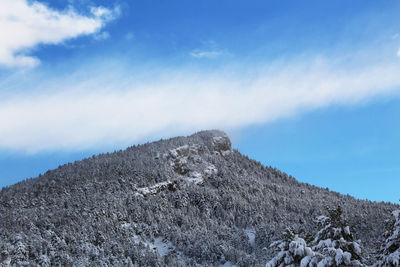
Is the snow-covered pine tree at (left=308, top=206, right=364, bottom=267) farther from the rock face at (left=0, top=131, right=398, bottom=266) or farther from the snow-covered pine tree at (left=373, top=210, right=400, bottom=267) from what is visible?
the rock face at (left=0, top=131, right=398, bottom=266)

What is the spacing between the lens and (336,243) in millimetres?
23469

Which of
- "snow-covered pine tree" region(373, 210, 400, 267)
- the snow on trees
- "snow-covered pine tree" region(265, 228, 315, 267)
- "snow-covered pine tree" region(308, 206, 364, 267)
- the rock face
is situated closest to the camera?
"snow-covered pine tree" region(308, 206, 364, 267)

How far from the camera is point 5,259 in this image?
7619 centimetres

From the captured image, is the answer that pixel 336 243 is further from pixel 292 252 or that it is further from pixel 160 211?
pixel 160 211

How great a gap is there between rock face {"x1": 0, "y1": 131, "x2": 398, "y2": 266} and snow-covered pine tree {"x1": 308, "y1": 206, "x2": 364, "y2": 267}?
48.0m

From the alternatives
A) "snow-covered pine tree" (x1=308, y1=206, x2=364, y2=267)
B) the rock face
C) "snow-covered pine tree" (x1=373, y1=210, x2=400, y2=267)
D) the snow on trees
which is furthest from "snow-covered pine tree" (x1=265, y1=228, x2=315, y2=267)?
the rock face

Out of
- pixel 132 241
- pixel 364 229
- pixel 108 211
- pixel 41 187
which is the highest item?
pixel 41 187

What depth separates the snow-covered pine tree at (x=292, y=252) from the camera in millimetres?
23523

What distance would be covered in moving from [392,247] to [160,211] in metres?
99.7

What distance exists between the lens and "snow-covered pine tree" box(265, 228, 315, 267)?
23.5 m

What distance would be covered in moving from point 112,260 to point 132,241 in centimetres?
1194

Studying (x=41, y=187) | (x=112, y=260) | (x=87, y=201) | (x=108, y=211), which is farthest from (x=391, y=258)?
(x=41, y=187)

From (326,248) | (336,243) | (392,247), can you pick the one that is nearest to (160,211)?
(392,247)

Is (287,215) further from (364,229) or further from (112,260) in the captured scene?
(112,260)
